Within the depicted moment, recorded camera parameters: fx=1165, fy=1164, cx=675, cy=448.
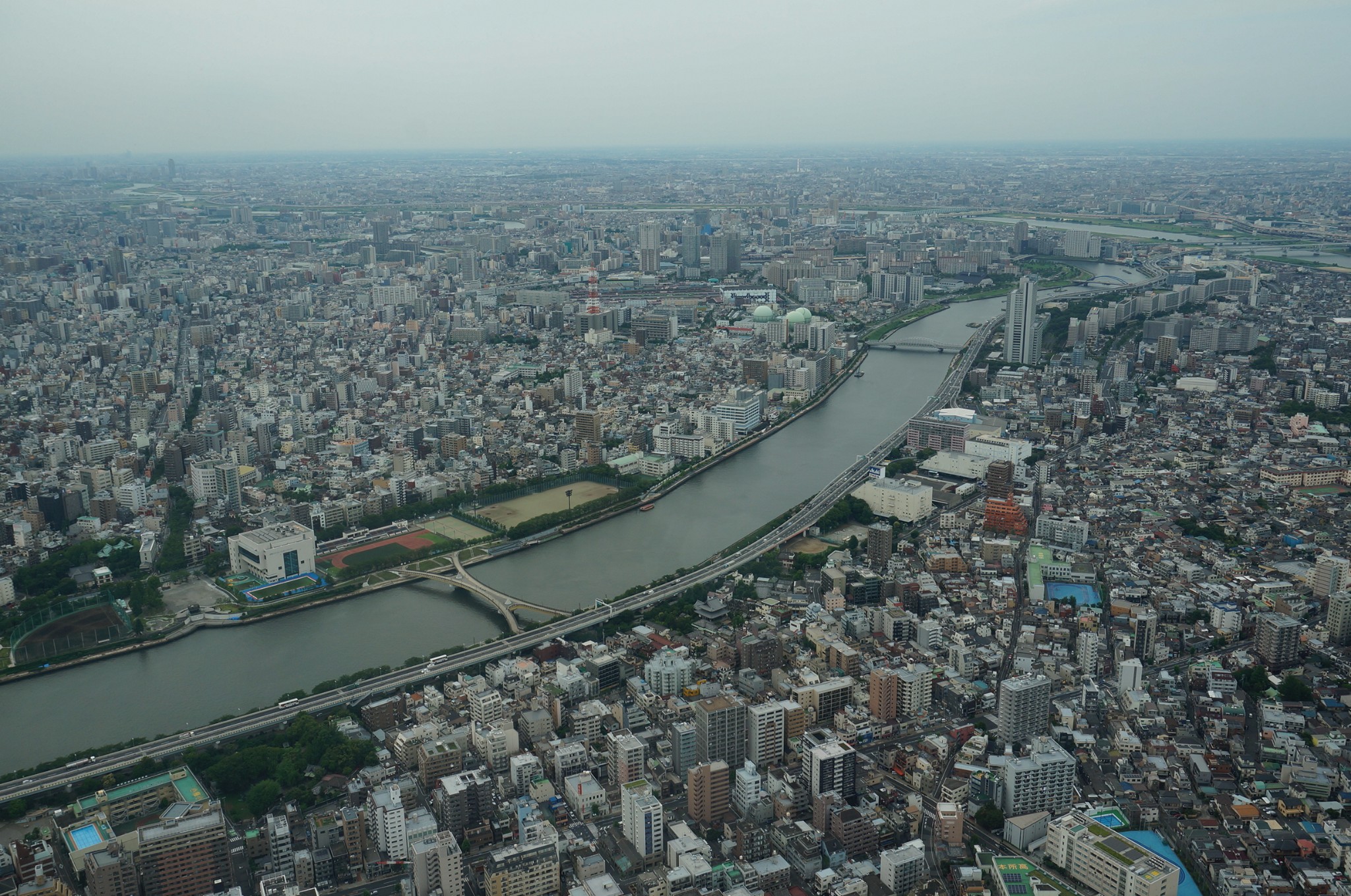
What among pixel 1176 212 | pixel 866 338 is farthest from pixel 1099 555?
pixel 1176 212

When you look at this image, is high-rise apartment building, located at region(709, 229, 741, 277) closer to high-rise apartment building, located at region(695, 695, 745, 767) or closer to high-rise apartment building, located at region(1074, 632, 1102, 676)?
high-rise apartment building, located at region(1074, 632, 1102, 676)

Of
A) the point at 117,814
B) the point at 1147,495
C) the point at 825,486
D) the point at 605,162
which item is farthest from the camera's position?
the point at 605,162

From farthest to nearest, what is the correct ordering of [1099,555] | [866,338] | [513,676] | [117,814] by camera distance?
[866,338]
[1099,555]
[513,676]
[117,814]

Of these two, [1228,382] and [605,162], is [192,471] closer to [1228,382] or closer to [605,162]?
[1228,382]

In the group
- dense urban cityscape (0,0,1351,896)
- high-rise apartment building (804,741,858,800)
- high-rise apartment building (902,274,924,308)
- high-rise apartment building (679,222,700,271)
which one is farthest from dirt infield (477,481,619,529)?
high-rise apartment building (679,222,700,271)

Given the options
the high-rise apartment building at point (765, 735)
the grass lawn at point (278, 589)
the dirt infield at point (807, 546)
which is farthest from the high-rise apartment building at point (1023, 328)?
the high-rise apartment building at point (765, 735)
